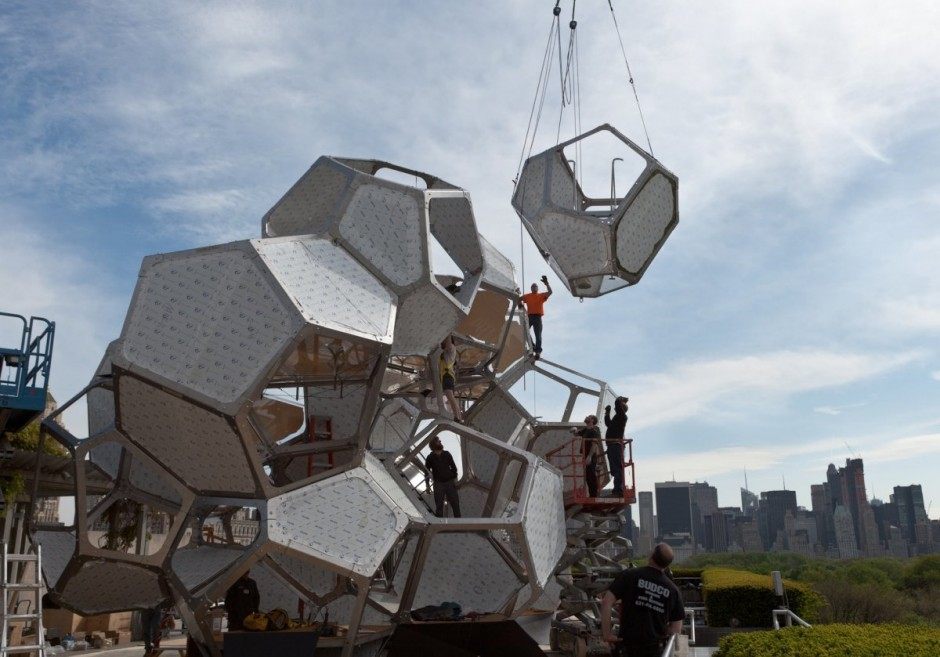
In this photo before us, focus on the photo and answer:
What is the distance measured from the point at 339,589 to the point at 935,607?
4014 centimetres

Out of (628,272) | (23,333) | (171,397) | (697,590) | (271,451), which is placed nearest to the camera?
(171,397)

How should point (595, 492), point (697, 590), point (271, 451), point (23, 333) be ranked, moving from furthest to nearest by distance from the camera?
1. point (697, 590)
2. point (595, 492)
3. point (271, 451)
4. point (23, 333)

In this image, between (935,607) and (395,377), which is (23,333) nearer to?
(395,377)

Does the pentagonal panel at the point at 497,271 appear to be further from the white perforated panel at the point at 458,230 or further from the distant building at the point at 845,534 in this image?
the distant building at the point at 845,534

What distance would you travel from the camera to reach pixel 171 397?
1006 cm

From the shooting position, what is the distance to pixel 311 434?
15062 mm

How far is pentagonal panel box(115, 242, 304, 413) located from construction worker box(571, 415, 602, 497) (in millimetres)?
7539

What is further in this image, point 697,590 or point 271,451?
point 697,590

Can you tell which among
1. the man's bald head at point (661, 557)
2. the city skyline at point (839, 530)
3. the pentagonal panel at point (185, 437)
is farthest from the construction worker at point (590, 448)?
the city skyline at point (839, 530)

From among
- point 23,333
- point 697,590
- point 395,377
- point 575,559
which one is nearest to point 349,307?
point 23,333

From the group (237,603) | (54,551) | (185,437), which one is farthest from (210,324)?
(54,551)

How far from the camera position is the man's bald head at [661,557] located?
610 cm

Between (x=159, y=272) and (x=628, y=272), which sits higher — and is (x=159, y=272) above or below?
below

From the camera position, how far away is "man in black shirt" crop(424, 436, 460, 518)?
12.8m
